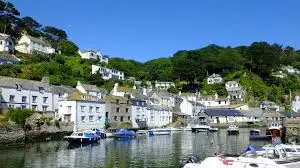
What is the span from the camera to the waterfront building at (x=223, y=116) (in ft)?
418

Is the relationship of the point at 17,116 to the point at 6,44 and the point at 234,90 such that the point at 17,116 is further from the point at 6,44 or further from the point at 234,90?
the point at 234,90

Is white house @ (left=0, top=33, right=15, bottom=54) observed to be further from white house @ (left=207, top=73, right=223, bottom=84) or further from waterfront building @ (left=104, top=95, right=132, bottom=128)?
white house @ (left=207, top=73, right=223, bottom=84)

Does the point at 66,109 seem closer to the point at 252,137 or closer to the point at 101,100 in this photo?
the point at 101,100

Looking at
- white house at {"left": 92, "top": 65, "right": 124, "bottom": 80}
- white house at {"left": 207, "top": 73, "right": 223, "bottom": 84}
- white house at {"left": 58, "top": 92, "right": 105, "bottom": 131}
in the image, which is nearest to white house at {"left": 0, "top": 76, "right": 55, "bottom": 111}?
white house at {"left": 58, "top": 92, "right": 105, "bottom": 131}

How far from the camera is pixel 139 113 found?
330 ft

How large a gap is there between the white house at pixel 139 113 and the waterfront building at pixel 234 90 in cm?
5734

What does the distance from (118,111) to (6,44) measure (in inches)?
2074

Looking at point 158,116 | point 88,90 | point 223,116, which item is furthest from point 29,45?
point 223,116

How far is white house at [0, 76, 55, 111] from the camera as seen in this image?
70.2 meters

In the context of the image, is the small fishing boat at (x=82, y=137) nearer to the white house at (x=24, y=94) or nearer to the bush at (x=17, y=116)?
the bush at (x=17, y=116)

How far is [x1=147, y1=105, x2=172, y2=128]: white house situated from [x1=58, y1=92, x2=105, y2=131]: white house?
24.2 meters

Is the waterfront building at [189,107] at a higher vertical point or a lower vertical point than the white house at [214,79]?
lower

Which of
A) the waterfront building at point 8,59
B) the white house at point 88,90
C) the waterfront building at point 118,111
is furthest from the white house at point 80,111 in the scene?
the waterfront building at point 8,59

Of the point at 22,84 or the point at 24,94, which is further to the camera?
the point at 22,84
